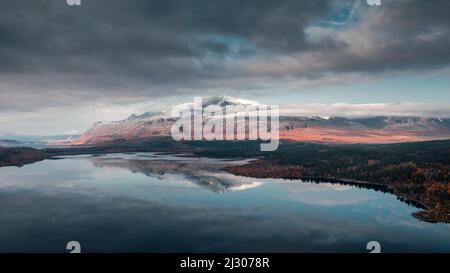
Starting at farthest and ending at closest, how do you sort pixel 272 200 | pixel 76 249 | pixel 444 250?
pixel 272 200 → pixel 444 250 → pixel 76 249

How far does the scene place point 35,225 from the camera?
122875 millimetres

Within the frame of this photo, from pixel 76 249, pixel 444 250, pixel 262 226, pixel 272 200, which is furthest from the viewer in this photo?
pixel 272 200

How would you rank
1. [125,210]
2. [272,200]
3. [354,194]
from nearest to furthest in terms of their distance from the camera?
[125,210]
[272,200]
[354,194]

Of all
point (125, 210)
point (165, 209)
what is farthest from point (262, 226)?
point (125, 210)

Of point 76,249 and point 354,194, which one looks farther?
point 354,194

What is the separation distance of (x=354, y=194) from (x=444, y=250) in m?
92.9

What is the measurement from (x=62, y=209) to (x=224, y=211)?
6436 centimetres

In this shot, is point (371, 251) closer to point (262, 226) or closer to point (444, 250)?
point (444, 250)

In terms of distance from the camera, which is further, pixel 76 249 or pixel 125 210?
pixel 125 210

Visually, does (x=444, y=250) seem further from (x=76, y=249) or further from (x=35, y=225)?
(x=35, y=225)

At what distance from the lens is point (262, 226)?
399ft
